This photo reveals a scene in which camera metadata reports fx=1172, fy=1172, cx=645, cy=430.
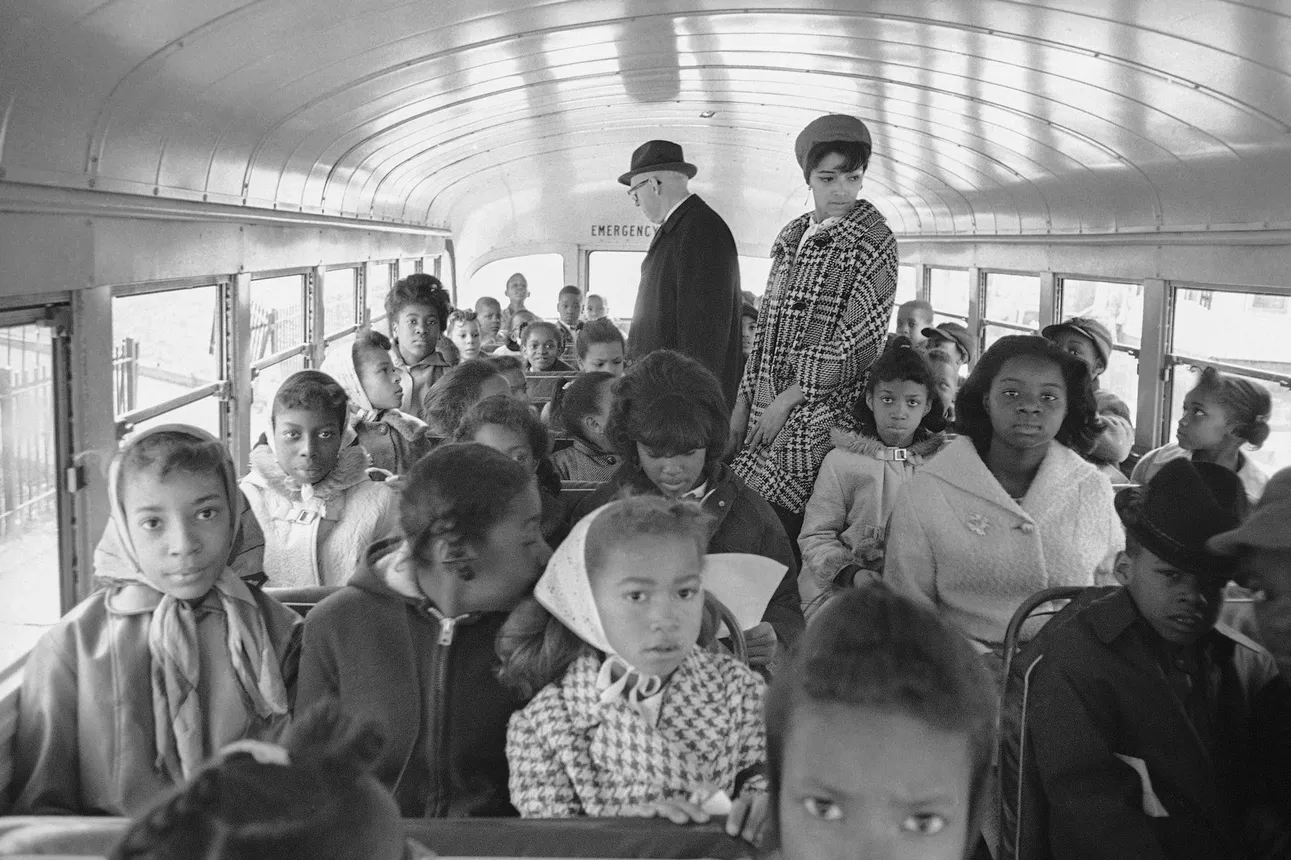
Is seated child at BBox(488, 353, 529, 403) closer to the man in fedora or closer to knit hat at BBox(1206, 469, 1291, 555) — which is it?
the man in fedora

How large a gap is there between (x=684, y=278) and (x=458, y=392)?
1.05 m

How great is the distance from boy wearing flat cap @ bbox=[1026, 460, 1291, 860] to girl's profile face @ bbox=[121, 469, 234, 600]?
179 centimetres

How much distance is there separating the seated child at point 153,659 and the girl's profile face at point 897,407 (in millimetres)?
2445

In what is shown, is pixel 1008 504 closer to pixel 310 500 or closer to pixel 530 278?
pixel 310 500

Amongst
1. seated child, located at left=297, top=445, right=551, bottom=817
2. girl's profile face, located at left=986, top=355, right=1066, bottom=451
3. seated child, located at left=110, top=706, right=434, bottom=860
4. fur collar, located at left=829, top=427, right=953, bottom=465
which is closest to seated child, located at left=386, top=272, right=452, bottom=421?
fur collar, located at left=829, top=427, right=953, bottom=465

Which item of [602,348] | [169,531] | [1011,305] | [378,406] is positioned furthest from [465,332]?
[169,531]

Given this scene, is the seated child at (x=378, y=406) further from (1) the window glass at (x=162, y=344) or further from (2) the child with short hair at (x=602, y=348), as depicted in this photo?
(2) the child with short hair at (x=602, y=348)

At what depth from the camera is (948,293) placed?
12.3m

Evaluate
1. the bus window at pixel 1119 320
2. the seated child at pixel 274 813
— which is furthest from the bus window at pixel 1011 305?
the seated child at pixel 274 813

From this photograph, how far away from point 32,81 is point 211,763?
316 centimetres

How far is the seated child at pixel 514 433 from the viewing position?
387 centimetres

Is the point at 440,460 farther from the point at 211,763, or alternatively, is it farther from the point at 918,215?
the point at 918,215

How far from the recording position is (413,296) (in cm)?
693

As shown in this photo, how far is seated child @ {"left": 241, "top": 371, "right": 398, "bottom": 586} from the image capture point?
3.94m
